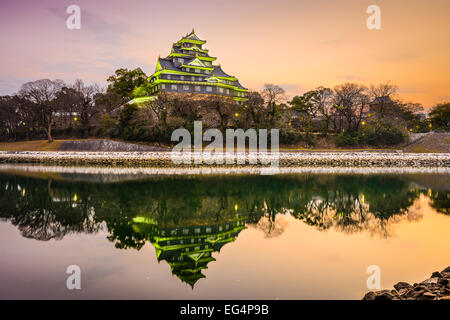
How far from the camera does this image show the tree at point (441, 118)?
54750 millimetres

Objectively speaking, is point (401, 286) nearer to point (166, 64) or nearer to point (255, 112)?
point (255, 112)

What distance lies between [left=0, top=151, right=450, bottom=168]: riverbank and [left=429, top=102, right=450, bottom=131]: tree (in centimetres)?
2232

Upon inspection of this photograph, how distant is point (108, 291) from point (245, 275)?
115 inches

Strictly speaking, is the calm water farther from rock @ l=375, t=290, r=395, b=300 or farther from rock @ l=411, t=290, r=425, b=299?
rock @ l=411, t=290, r=425, b=299

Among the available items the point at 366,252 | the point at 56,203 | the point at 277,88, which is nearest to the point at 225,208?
the point at 366,252

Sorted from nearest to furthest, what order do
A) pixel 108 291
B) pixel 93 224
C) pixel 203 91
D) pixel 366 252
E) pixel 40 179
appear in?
pixel 108 291
pixel 366 252
pixel 93 224
pixel 40 179
pixel 203 91

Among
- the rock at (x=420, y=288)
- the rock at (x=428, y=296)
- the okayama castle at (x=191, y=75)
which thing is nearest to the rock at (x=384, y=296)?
the rock at (x=428, y=296)

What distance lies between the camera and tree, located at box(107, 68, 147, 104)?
4691cm

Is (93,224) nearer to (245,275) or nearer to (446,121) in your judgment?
(245,275)

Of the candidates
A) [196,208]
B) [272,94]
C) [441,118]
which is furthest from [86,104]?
[441,118]

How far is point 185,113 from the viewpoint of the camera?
134ft

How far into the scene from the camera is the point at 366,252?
926cm

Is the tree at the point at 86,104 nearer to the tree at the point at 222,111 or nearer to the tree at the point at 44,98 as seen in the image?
the tree at the point at 44,98

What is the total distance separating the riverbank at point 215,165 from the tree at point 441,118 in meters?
22.3
